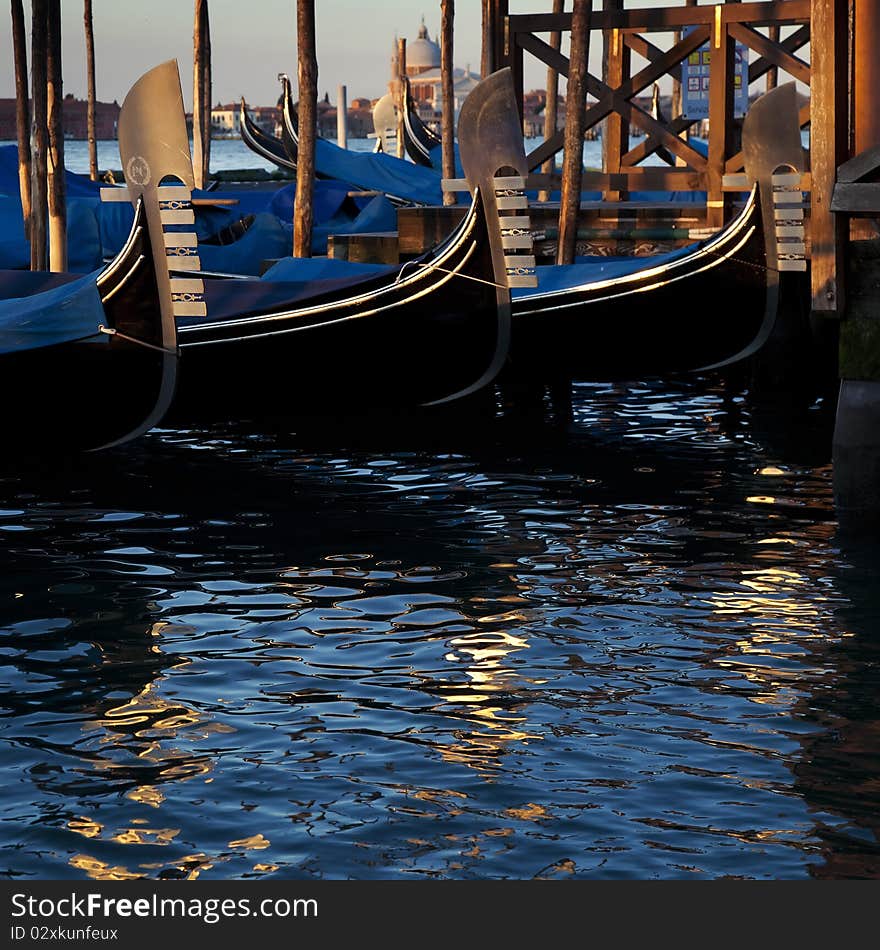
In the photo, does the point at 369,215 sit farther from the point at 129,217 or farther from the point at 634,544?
the point at 634,544

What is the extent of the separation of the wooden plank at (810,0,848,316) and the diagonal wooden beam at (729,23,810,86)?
5690mm

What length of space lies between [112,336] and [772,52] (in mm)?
6780

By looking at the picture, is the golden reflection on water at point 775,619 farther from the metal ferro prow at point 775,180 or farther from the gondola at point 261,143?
the gondola at point 261,143

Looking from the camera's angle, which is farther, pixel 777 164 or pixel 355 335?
pixel 777 164

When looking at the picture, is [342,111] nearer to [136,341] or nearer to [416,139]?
[416,139]

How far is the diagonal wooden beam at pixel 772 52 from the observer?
13430mm

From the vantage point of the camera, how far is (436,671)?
5.79 m

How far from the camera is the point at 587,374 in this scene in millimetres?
11664

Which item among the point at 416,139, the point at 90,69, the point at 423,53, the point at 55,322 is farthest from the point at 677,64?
the point at 423,53

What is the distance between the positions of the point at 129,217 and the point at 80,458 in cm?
808

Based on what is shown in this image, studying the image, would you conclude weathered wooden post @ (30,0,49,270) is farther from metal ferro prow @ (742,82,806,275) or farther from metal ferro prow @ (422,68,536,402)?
metal ferro prow @ (742,82,806,275)

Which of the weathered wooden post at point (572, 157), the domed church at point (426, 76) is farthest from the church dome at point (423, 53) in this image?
the weathered wooden post at point (572, 157)

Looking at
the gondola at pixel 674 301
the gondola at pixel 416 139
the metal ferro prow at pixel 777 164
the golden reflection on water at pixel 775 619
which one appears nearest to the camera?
the golden reflection on water at pixel 775 619

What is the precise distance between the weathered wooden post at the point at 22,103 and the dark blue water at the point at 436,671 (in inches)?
279
